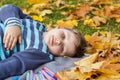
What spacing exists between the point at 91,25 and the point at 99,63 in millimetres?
1333

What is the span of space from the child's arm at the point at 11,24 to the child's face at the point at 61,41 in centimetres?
25

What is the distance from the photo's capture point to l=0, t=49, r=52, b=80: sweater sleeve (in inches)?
125

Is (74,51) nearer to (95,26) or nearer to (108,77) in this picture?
(108,77)

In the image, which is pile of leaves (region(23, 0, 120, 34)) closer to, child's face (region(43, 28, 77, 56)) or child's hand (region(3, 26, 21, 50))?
child's face (region(43, 28, 77, 56))

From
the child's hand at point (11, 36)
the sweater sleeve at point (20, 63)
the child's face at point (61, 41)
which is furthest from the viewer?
the child's face at point (61, 41)

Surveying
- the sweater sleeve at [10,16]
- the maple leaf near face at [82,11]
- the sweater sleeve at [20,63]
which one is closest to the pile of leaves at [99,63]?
the sweater sleeve at [20,63]

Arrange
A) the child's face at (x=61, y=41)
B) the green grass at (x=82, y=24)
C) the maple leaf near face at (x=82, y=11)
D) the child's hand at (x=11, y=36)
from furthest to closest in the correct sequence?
the maple leaf near face at (x=82, y=11), the green grass at (x=82, y=24), the child's face at (x=61, y=41), the child's hand at (x=11, y=36)

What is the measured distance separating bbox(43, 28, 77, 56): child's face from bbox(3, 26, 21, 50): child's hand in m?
0.24

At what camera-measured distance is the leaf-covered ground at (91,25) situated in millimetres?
3207

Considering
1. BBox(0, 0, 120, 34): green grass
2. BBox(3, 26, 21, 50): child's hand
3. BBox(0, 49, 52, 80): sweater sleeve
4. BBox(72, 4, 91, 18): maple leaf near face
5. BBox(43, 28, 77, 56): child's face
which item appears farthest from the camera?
BBox(72, 4, 91, 18): maple leaf near face

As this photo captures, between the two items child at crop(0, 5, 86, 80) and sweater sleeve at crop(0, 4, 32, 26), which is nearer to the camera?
child at crop(0, 5, 86, 80)

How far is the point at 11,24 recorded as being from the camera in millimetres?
3436

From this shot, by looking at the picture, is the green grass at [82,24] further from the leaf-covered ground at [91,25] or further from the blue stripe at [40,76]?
the blue stripe at [40,76]

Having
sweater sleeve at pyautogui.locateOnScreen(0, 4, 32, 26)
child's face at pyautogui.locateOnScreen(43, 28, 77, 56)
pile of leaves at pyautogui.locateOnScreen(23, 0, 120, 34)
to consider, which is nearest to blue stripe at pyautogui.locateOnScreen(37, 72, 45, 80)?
child's face at pyautogui.locateOnScreen(43, 28, 77, 56)
